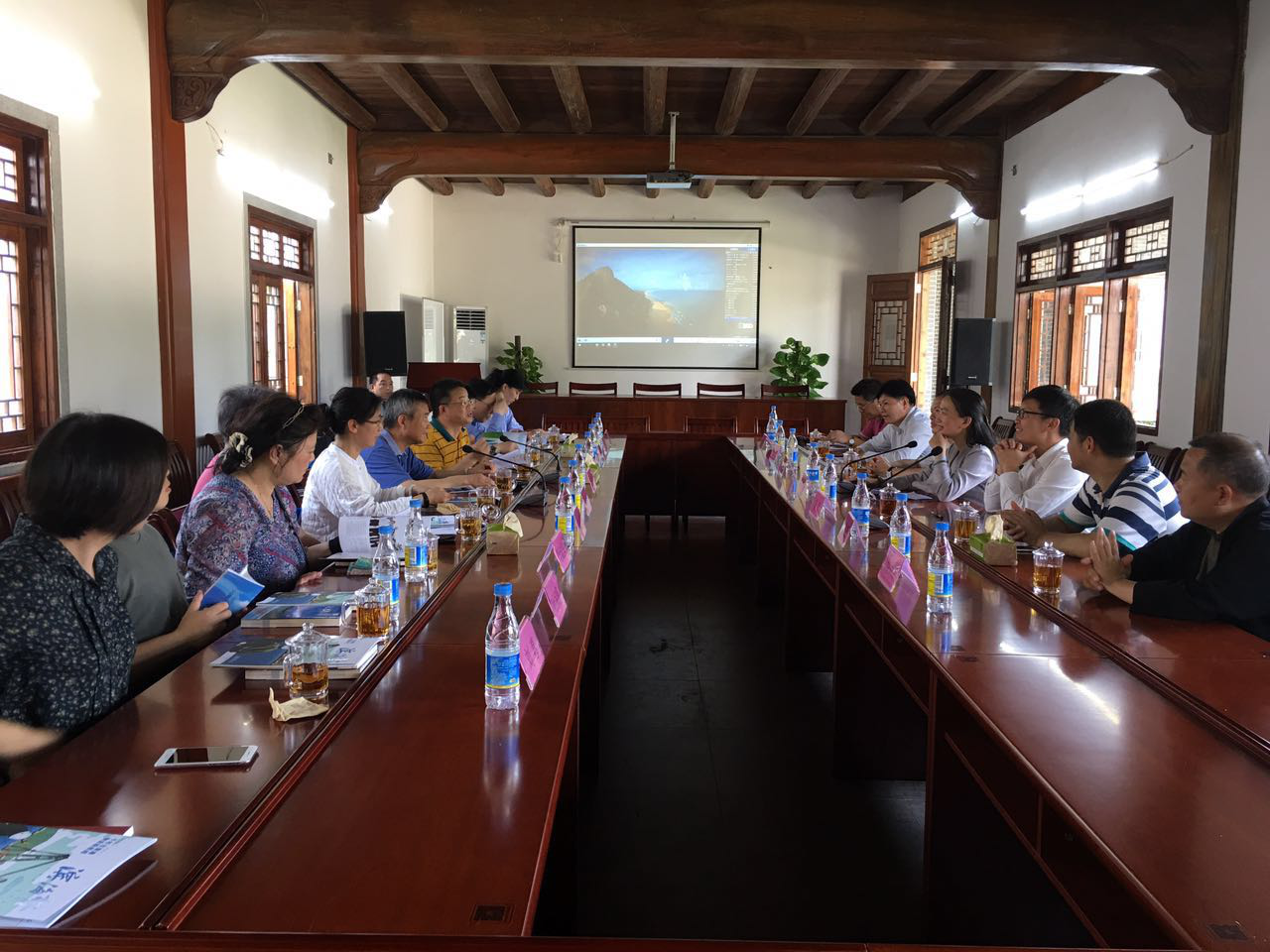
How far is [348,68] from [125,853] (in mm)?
6071

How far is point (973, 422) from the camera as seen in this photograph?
159 inches

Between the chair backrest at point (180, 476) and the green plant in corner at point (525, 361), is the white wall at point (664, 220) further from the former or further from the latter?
the chair backrest at point (180, 476)

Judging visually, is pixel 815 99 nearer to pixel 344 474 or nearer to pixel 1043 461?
pixel 1043 461

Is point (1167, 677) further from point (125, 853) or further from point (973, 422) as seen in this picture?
point (973, 422)

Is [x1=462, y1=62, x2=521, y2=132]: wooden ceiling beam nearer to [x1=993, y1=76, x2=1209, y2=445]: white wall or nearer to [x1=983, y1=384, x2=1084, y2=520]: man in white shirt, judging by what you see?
[x1=983, y1=384, x2=1084, y2=520]: man in white shirt

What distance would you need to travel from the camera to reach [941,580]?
2133 millimetres

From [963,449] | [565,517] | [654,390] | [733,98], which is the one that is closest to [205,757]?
[565,517]

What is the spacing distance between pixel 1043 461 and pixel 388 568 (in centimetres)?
234

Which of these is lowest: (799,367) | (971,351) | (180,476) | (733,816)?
(733,816)

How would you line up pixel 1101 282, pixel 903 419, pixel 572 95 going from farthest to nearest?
pixel 572 95
pixel 1101 282
pixel 903 419

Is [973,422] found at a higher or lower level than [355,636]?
higher

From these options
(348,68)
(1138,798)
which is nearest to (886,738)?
(1138,798)

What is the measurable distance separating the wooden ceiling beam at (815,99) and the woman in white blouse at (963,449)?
8.99 feet

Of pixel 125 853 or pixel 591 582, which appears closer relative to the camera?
pixel 125 853
